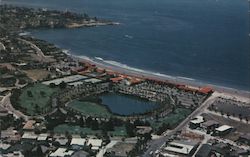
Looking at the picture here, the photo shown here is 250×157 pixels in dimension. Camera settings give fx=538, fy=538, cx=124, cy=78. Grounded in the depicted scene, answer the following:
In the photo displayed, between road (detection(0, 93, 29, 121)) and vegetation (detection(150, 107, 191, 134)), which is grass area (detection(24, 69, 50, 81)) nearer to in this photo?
road (detection(0, 93, 29, 121))

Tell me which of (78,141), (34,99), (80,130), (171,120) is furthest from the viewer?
(34,99)

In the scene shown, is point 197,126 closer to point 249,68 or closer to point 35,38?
point 249,68

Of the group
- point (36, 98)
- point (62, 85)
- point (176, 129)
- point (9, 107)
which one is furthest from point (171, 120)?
point (9, 107)

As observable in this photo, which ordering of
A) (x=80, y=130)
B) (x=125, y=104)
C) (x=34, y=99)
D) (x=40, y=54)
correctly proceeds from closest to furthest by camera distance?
(x=80, y=130)
(x=34, y=99)
(x=125, y=104)
(x=40, y=54)

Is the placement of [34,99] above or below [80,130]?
below

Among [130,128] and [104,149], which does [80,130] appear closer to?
→ [130,128]

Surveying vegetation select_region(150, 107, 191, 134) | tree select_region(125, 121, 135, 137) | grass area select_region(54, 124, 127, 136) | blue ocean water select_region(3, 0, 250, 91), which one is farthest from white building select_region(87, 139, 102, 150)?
blue ocean water select_region(3, 0, 250, 91)

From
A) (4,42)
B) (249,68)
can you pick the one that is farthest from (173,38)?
(4,42)

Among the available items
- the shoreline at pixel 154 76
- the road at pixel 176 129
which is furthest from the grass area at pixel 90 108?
the shoreline at pixel 154 76
